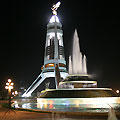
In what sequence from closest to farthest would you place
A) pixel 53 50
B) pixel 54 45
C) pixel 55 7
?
pixel 54 45 → pixel 53 50 → pixel 55 7

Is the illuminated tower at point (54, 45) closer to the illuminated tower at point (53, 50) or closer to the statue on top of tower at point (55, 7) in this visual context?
the illuminated tower at point (53, 50)

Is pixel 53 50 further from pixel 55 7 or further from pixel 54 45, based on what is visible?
pixel 55 7

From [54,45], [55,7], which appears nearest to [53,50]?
[54,45]

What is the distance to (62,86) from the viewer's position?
2888cm

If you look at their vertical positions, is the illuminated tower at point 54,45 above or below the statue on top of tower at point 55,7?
below

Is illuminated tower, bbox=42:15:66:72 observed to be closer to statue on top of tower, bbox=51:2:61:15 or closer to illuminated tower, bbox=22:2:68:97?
illuminated tower, bbox=22:2:68:97

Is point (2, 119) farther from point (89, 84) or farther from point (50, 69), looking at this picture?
point (50, 69)

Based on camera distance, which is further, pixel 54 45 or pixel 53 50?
pixel 53 50

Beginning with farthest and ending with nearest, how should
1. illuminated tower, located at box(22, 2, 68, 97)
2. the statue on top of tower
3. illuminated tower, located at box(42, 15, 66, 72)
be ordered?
the statue on top of tower, illuminated tower, located at box(42, 15, 66, 72), illuminated tower, located at box(22, 2, 68, 97)

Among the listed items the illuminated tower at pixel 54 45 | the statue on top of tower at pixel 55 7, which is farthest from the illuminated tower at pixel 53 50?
the statue on top of tower at pixel 55 7

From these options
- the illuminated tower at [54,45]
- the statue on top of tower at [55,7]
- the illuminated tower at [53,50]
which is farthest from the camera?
the statue on top of tower at [55,7]

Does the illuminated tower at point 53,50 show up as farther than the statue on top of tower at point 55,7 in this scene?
No

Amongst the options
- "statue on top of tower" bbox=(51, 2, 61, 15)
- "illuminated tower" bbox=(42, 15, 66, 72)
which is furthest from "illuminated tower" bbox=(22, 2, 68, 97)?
"statue on top of tower" bbox=(51, 2, 61, 15)

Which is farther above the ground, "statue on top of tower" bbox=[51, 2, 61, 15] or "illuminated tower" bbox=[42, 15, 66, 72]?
"statue on top of tower" bbox=[51, 2, 61, 15]
